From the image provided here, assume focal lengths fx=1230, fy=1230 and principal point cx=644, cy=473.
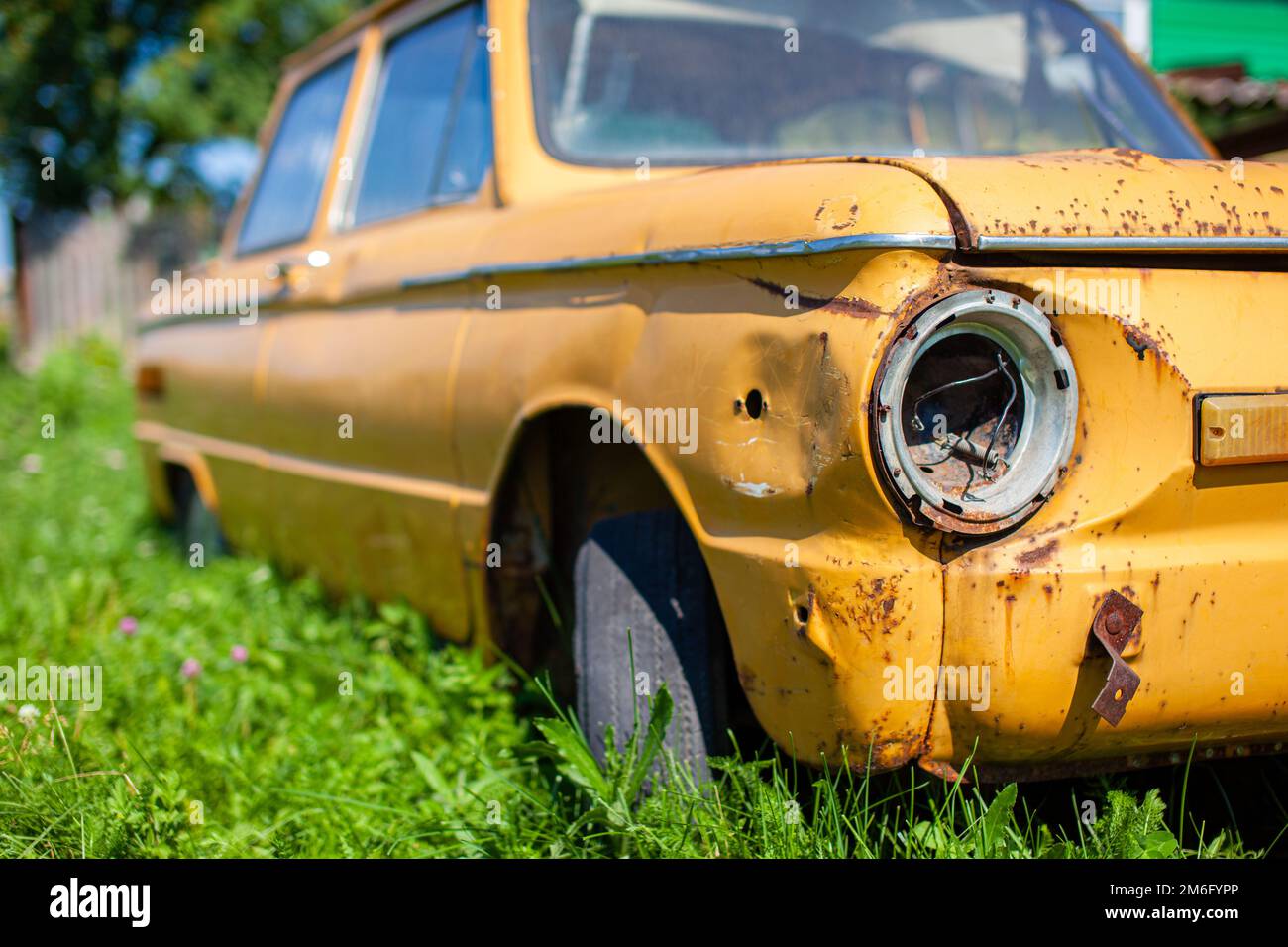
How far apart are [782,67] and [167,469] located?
2.96 meters

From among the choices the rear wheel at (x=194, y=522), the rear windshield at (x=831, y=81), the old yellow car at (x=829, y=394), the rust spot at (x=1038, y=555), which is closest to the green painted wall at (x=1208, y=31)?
the rear windshield at (x=831, y=81)

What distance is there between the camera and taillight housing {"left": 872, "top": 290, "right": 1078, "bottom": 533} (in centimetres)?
176

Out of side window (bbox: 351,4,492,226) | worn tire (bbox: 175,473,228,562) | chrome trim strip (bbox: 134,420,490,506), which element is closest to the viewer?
chrome trim strip (bbox: 134,420,490,506)

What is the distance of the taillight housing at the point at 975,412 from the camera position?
1765 millimetres

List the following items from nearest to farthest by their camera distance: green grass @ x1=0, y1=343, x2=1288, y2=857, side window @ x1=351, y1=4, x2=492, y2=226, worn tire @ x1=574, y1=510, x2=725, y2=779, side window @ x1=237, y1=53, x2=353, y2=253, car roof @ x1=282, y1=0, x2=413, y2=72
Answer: green grass @ x1=0, y1=343, x2=1288, y2=857, worn tire @ x1=574, y1=510, x2=725, y2=779, side window @ x1=351, y1=4, x2=492, y2=226, car roof @ x1=282, y1=0, x2=413, y2=72, side window @ x1=237, y1=53, x2=353, y2=253

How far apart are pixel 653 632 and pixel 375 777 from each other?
79 centimetres

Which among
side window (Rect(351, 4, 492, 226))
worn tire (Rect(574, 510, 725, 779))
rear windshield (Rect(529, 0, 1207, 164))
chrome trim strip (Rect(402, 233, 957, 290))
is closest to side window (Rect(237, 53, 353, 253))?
side window (Rect(351, 4, 492, 226))

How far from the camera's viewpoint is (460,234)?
288 cm

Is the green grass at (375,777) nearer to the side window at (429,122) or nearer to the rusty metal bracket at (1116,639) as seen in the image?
the rusty metal bracket at (1116,639)

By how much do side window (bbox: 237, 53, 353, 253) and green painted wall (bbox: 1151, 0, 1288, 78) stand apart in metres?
8.50

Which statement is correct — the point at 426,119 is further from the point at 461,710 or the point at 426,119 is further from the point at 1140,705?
the point at 1140,705

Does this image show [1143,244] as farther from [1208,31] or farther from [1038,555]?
[1208,31]

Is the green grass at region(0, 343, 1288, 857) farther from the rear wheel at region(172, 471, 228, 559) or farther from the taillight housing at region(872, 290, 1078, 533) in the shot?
the taillight housing at region(872, 290, 1078, 533)

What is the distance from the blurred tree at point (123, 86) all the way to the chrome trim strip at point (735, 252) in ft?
40.0
